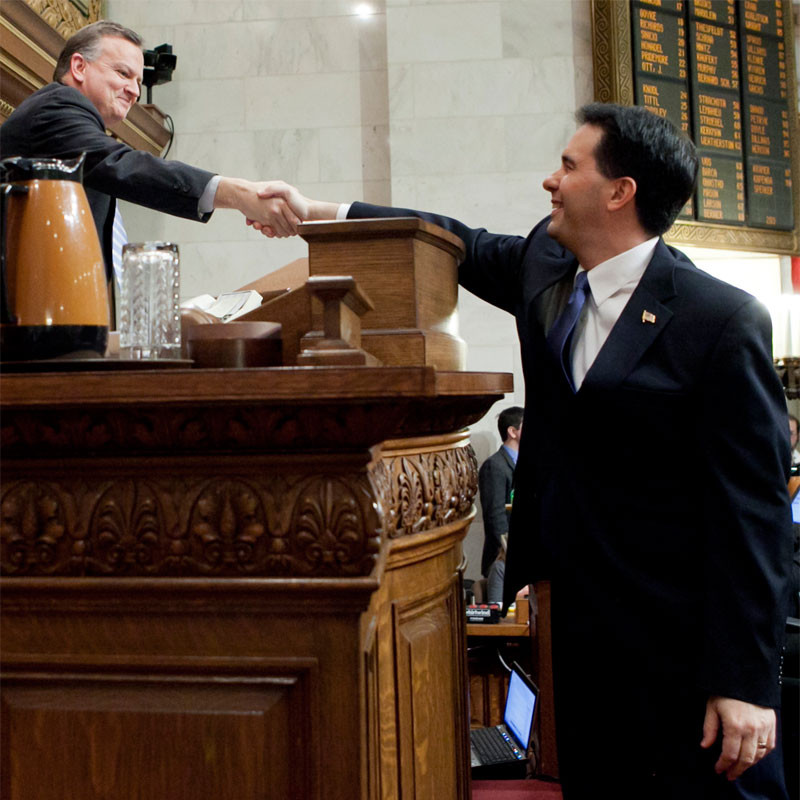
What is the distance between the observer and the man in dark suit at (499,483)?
215 inches

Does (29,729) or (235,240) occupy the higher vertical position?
(235,240)

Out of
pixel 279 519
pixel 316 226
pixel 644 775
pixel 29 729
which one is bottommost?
pixel 644 775

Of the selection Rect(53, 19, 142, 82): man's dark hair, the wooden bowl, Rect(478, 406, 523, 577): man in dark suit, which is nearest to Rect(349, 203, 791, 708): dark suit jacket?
the wooden bowl

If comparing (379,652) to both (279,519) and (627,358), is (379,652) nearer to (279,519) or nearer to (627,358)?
(279,519)

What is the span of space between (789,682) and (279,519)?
343 centimetres

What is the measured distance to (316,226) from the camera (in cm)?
114

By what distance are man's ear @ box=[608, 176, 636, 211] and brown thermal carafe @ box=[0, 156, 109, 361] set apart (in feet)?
4.14

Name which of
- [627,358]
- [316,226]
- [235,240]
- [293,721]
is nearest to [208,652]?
[293,721]

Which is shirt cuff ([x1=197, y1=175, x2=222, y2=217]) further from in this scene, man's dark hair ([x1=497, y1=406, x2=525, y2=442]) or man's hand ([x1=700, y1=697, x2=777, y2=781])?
man's dark hair ([x1=497, y1=406, x2=525, y2=442])

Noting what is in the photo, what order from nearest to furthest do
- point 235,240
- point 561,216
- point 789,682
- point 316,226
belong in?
point 316,226 → point 561,216 → point 789,682 → point 235,240

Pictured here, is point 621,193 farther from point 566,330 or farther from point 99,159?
point 99,159

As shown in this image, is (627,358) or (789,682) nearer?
(627,358)

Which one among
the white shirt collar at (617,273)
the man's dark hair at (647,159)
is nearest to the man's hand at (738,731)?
the white shirt collar at (617,273)

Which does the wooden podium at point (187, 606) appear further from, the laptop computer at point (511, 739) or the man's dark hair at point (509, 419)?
the man's dark hair at point (509, 419)
